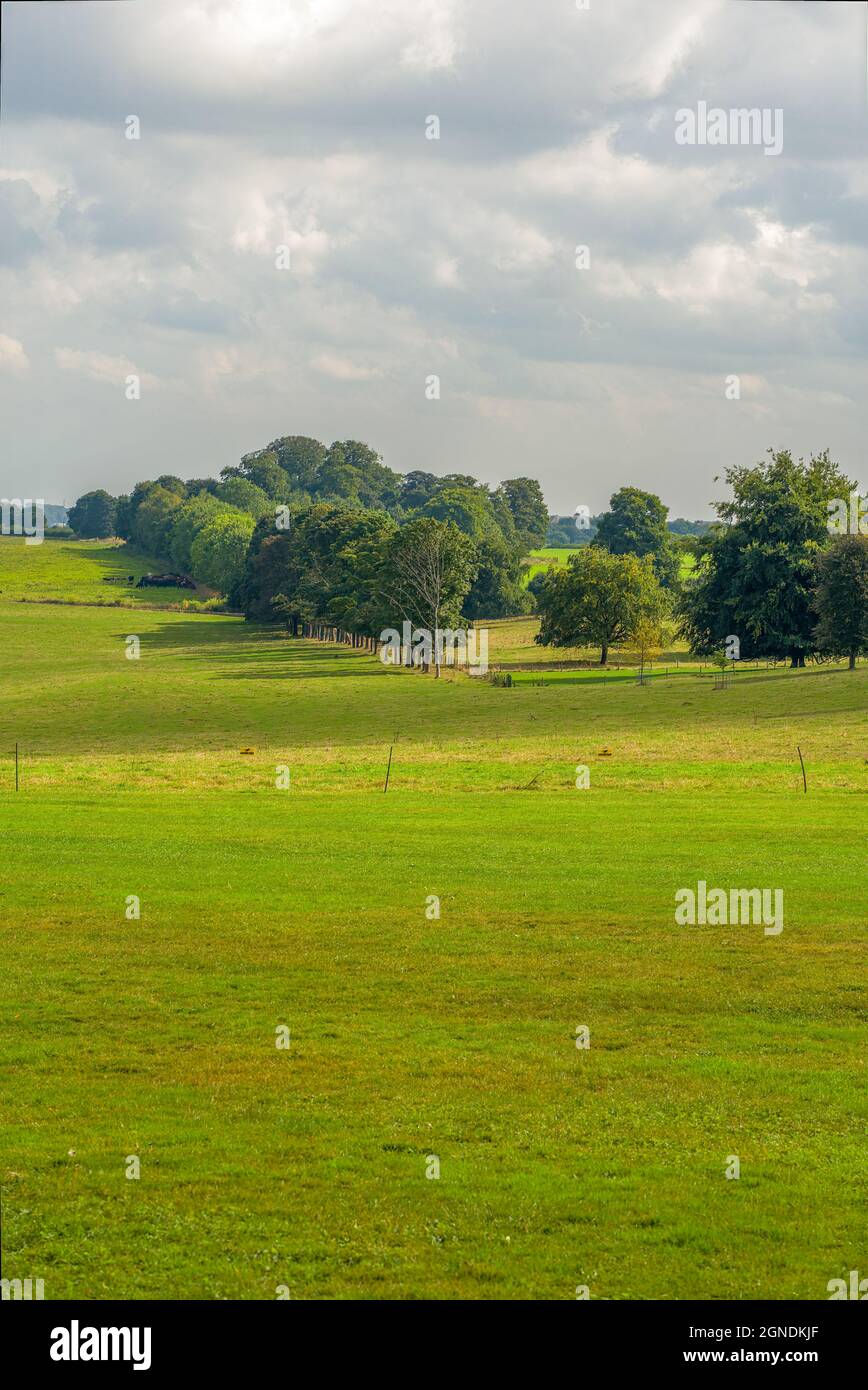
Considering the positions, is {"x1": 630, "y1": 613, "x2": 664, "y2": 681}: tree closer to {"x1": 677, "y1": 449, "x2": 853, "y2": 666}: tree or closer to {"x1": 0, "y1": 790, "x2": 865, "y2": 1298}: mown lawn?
{"x1": 677, "y1": 449, "x2": 853, "y2": 666}: tree

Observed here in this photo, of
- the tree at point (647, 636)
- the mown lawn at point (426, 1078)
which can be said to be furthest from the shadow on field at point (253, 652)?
the mown lawn at point (426, 1078)

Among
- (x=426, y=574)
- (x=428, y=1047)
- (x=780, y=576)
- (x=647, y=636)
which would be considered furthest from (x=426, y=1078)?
(x=426, y=574)

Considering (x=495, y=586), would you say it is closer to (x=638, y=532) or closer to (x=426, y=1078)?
(x=638, y=532)

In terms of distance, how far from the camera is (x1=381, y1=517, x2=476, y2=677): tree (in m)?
121

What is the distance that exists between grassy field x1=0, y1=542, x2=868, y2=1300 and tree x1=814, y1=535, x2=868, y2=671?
153ft

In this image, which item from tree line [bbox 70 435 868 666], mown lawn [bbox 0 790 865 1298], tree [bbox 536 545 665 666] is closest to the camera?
mown lawn [bbox 0 790 865 1298]

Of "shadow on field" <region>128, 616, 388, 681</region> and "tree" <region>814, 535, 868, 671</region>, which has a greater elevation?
"tree" <region>814, 535, 868, 671</region>

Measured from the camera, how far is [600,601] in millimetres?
116000

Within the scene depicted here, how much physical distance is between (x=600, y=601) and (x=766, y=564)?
20.7 metres

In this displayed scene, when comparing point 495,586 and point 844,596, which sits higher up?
point 495,586

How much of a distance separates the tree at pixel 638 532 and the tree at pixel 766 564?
64.4m

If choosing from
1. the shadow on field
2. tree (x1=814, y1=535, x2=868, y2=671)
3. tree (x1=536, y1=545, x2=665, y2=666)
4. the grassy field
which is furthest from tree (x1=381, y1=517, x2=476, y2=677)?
the grassy field
